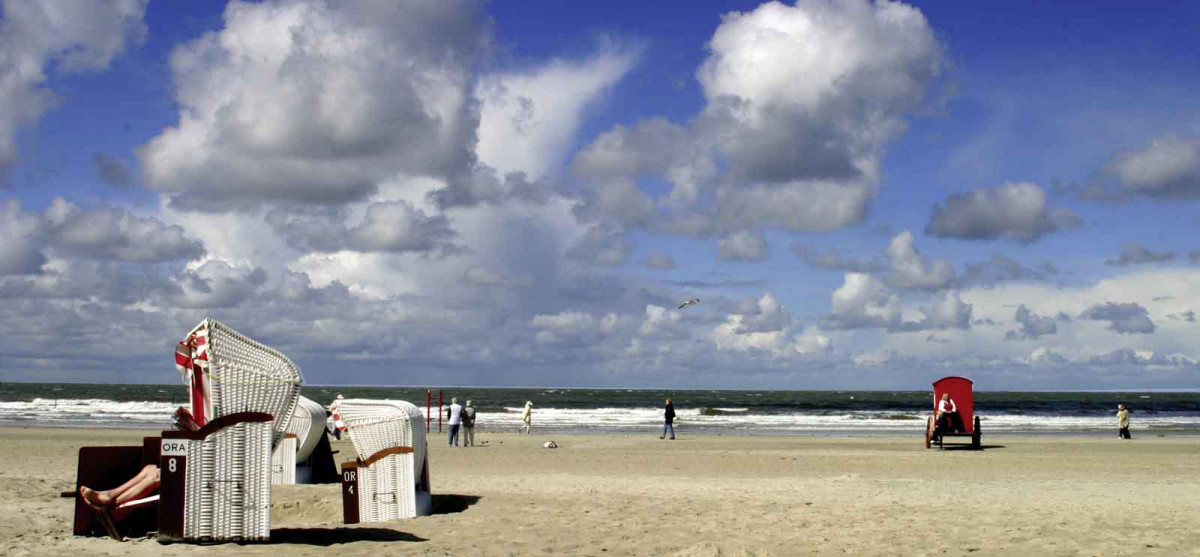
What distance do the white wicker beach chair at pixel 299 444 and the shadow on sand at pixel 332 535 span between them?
3688mm

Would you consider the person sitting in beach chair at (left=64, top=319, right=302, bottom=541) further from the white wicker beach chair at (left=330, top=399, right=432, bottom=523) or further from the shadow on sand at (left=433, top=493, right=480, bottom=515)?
the shadow on sand at (left=433, top=493, right=480, bottom=515)

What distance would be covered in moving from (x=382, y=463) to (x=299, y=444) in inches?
148

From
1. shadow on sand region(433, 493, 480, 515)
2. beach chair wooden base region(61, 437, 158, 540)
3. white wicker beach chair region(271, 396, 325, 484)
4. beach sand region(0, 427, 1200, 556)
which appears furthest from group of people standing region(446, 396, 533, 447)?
beach chair wooden base region(61, 437, 158, 540)

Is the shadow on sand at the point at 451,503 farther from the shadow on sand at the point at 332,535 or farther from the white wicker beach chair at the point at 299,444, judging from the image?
the white wicker beach chair at the point at 299,444

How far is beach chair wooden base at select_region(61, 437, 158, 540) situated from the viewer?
954 cm

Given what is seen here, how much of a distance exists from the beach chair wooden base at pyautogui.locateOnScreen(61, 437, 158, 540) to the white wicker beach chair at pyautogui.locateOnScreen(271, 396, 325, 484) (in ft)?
13.7

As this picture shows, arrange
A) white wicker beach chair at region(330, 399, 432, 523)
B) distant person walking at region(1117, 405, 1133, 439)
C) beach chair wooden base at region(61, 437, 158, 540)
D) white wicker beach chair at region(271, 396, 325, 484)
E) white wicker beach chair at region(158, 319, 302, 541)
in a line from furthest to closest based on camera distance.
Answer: distant person walking at region(1117, 405, 1133, 439)
white wicker beach chair at region(271, 396, 325, 484)
white wicker beach chair at region(330, 399, 432, 523)
beach chair wooden base at region(61, 437, 158, 540)
white wicker beach chair at region(158, 319, 302, 541)

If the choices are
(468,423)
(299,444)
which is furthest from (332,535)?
(468,423)

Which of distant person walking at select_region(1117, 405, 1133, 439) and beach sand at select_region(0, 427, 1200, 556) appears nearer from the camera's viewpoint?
beach sand at select_region(0, 427, 1200, 556)

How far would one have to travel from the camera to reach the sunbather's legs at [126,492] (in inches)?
376

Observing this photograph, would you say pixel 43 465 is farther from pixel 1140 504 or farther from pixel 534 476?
pixel 1140 504

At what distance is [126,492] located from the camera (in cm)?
962

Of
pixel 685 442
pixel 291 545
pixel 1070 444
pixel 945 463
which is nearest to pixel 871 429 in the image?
pixel 1070 444

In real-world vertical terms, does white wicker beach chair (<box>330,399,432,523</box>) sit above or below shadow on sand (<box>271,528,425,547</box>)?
above
